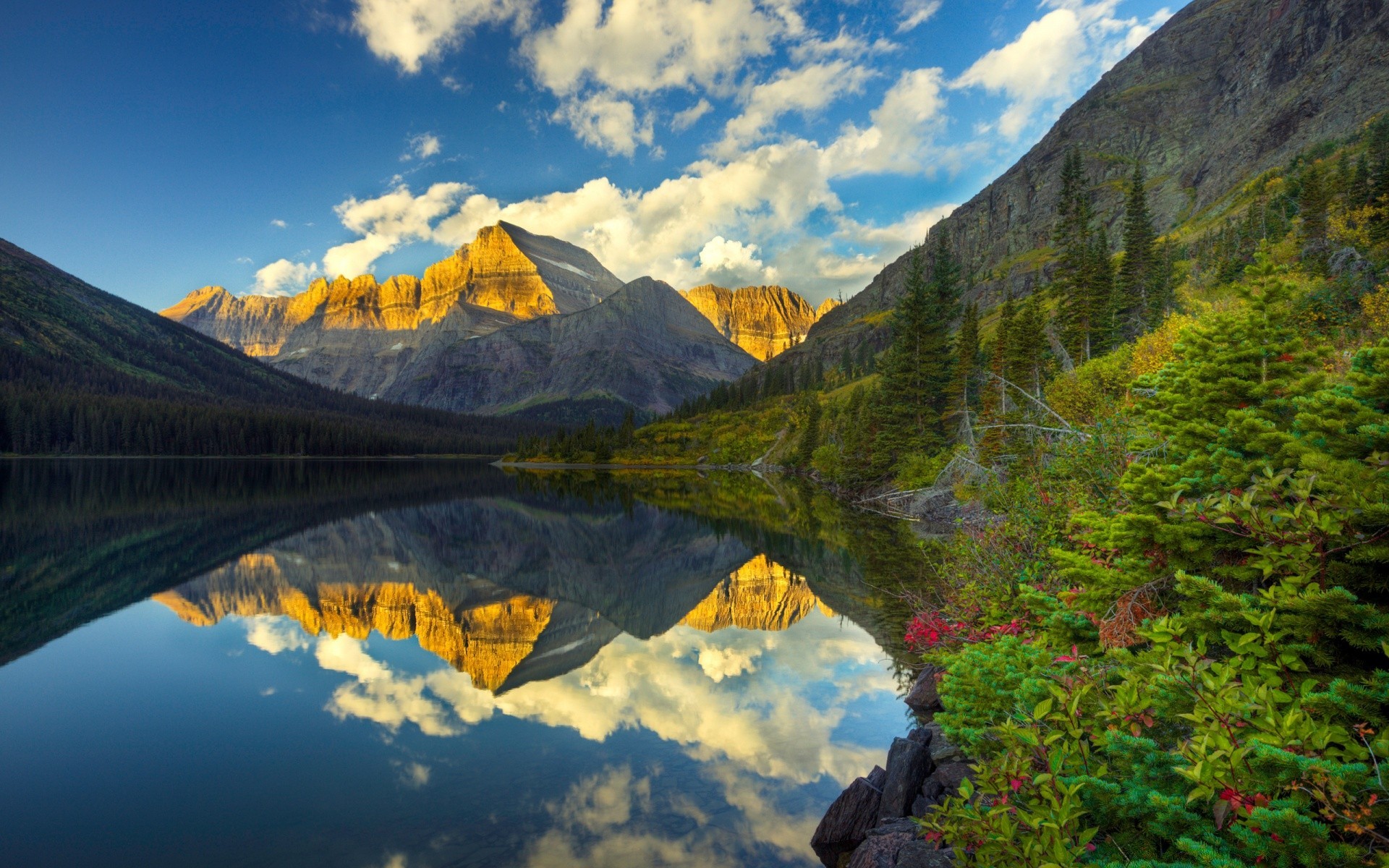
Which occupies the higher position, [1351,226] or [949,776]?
[1351,226]

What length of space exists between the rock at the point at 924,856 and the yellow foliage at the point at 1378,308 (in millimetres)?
35810

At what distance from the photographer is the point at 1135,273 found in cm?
6266

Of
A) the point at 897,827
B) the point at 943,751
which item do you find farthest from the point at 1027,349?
the point at 897,827

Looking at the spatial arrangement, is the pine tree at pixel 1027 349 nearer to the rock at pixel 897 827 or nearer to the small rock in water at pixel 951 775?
the small rock in water at pixel 951 775

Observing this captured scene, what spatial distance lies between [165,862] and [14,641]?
1792 cm

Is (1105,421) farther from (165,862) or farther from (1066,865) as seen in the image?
(165,862)

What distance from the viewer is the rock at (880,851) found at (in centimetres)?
880

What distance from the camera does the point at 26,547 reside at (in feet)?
121

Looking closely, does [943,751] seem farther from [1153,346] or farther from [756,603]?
[1153,346]

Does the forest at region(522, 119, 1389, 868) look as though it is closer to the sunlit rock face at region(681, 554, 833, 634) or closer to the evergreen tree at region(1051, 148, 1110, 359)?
the sunlit rock face at region(681, 554, 833, 634)

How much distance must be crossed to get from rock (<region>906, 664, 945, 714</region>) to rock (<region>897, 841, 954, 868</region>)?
303 inches

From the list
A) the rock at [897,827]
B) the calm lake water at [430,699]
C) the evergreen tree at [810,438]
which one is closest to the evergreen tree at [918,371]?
the calm lake water at [430,699]

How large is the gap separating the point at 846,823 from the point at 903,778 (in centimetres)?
136

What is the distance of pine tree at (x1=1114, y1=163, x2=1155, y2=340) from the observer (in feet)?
200
